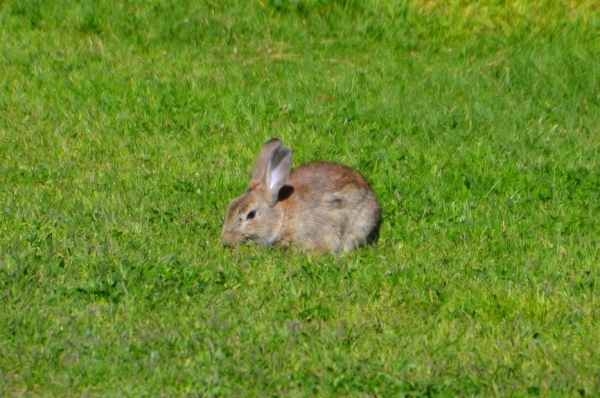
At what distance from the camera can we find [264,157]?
6824 millimetres

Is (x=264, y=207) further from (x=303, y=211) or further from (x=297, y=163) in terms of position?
(x=297, y=163)

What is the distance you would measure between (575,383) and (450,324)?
34.6 inches

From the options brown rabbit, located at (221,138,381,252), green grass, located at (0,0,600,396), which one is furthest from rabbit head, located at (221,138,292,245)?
green grass, located at (0,0,600,396)

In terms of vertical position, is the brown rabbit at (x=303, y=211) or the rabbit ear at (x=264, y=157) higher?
the rabbit ear at (x=264, y=157)

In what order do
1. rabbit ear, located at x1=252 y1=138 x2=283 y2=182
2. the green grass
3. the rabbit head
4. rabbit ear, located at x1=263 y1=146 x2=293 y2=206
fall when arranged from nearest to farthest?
the green grass
the rabbit head
rabbit ear, located at x1=263 y1=146 x2=293 y2=206
rabbit ear, located at x1=252 y1=138 x2=283 y2=182

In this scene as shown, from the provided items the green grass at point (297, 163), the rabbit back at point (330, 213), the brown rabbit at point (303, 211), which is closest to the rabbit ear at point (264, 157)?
the brown rabbit at point (303, 211)

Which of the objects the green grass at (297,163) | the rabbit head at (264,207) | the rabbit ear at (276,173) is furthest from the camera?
the rabbit ear at (276,173)

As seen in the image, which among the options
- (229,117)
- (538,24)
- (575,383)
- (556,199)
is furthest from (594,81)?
(575,383)

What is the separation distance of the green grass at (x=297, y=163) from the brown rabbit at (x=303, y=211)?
0.24m

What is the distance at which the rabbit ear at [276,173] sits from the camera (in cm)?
659

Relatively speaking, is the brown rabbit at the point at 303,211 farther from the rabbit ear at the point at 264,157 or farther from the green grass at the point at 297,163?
the green grass at the point at 297,163

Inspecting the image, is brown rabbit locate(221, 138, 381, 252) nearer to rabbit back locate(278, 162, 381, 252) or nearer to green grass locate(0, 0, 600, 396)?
rabbit back locate(278, 162, 381, 252)

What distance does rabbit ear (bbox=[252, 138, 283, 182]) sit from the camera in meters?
6.77

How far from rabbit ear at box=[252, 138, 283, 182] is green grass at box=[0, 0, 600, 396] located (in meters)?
0.43
